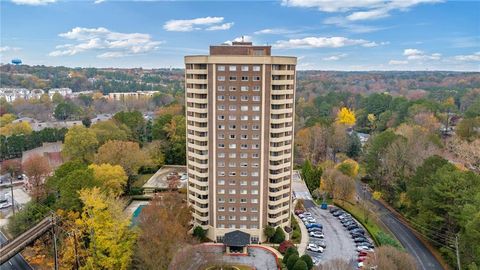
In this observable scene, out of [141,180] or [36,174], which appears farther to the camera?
[141,180]

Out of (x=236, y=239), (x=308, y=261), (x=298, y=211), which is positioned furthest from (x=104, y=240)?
(x=298, y=211)

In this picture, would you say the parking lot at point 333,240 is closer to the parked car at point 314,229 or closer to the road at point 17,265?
the parked car at point 314,229

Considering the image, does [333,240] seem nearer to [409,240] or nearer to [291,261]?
[409,240]

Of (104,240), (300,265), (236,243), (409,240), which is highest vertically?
(104,240)

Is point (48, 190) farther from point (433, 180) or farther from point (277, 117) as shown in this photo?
point (433, 180)

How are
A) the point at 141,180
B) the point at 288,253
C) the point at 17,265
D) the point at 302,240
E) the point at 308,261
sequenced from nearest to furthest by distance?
the point at 308,261
the point at 288,253
the point at 17,265
the point at 302,240
the point at 141,180

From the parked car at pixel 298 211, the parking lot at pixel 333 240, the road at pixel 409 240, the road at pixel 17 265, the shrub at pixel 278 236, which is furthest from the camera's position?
the parked car at pixel 298 211

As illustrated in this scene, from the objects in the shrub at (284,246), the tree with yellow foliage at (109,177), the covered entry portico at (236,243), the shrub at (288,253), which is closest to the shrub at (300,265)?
the shrub at (288,253)
